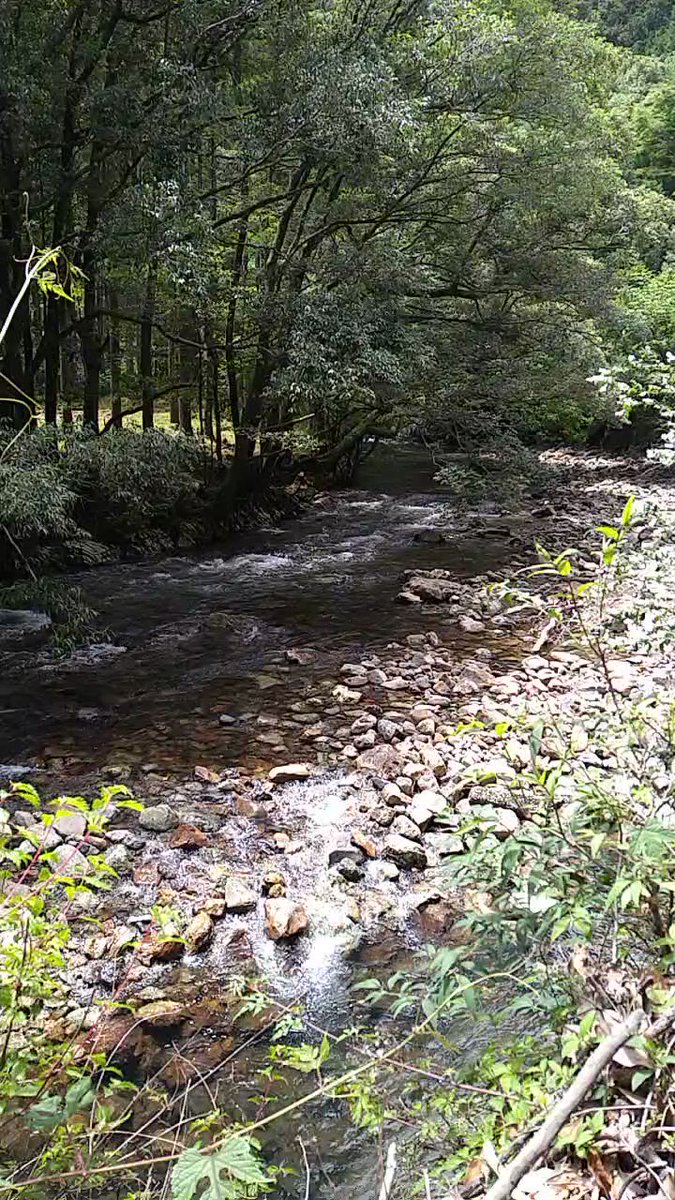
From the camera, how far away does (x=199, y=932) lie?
391cm

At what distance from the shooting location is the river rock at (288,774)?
18.0 ft

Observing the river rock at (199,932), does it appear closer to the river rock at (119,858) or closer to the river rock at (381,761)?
the river rock at (119,858)

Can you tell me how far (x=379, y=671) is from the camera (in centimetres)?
747

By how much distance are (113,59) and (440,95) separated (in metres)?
4.23

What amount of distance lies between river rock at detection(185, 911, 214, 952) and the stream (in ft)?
0.33

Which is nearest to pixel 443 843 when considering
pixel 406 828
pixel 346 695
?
pixel 406 828

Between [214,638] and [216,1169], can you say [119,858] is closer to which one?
[216,1169]

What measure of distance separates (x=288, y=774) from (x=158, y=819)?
97cm

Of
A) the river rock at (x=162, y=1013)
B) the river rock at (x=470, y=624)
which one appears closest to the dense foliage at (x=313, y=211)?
the river rock at (x=470, y=624)

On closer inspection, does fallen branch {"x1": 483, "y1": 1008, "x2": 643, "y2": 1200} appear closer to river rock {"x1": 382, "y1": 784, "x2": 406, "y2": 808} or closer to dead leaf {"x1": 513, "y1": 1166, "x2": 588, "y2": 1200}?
dead leaf {"x1": 513, "y1": 1166, "x2": 588, "y2": 1200}

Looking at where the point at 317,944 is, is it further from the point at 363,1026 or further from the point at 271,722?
the point at 271,722

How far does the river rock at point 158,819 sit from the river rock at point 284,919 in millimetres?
997

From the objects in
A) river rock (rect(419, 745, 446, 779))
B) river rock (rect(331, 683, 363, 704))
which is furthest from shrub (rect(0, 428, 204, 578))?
river rock (rect(419, 745, 446, 779))

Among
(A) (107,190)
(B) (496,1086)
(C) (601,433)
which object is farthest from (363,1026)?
(C) (601,433)
